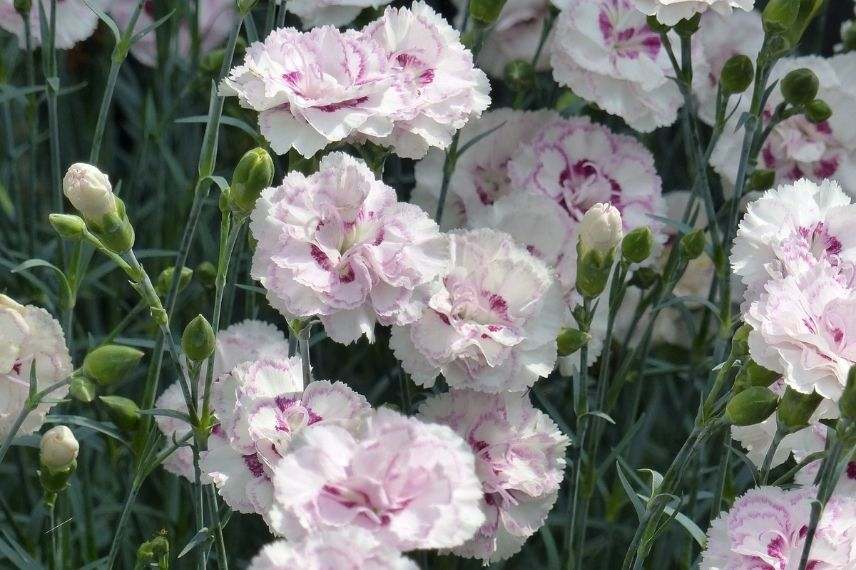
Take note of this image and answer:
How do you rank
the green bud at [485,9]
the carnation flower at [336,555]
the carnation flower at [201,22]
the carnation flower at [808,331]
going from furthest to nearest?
the carnation flower at [201,22], the green bud at [485,9], the carnation flower at [808,331], the carnation flower at [336,555]

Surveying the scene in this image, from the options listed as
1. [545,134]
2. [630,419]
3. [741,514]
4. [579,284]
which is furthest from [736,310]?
[741,514]

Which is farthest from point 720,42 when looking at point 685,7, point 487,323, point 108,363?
point 108,363

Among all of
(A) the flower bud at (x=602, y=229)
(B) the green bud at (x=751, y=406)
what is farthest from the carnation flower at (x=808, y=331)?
(A) the flower bud at (x=602, y=229)

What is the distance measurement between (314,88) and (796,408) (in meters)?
0.41

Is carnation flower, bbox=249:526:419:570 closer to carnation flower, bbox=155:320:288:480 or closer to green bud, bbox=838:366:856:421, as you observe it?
green bud, bbox=838:366:856:421

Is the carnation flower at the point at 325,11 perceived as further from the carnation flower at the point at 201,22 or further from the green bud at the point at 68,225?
the green bud at the point at 68,225

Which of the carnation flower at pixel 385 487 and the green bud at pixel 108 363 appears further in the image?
the green bud at pixel 108 363

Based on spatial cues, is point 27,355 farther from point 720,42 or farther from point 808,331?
point 720,42

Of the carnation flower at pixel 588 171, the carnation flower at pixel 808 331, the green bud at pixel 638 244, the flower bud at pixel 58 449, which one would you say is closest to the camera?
the carnation flower at pixel 808 331

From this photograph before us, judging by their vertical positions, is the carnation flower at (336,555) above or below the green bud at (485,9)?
below

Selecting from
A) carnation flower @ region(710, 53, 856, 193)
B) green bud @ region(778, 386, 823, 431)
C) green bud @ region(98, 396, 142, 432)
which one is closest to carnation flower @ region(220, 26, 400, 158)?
green bud @ region(98, 396, 142, 432)

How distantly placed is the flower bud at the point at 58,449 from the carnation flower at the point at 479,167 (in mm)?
471

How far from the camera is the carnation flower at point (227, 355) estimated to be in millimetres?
1037

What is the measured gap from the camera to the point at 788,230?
91 centimetres
